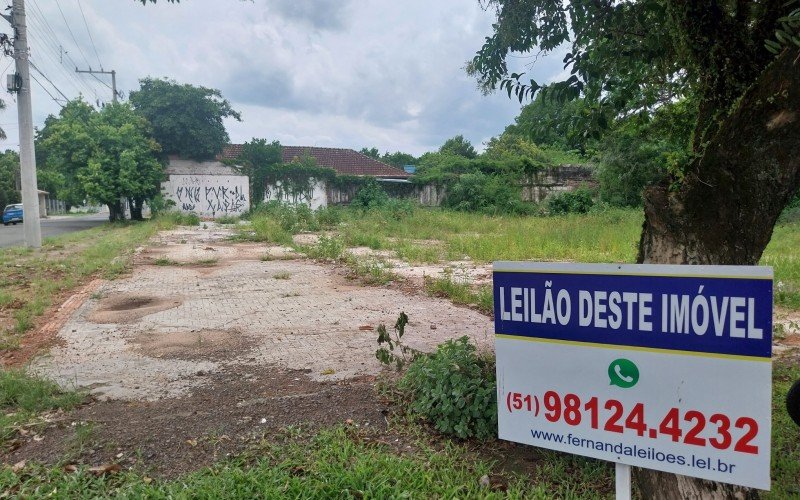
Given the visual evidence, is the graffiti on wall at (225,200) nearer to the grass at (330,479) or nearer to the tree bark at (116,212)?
the tree bark at (116,212)

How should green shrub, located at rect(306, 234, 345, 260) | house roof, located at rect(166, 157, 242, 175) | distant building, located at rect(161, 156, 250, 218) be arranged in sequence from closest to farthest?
green shrub, located at rect(306, 234, 345, 260), distant building, located at rect(161, 156, 250, 218), house roof, located at rect(166, 157, 242, 175)

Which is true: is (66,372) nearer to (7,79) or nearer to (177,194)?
(7,79)

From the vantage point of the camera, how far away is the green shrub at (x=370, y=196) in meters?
24.8

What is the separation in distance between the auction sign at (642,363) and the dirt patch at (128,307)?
5.33m

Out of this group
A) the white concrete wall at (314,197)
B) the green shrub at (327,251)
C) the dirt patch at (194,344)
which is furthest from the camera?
the white concrete wall at (314,197)

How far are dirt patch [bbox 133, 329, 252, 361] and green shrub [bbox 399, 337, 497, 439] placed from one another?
197 cm

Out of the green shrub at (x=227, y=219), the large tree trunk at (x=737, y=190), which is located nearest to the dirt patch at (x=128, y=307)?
the large tree trunk at (x=737, y=190)

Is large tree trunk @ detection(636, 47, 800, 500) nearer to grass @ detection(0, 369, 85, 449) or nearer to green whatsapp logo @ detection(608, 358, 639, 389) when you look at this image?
green whatsapp logo @ detection(608, 358, 639, 389)

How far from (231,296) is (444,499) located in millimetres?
5453

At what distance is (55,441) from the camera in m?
2.86

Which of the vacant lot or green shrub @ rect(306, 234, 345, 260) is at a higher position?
green shrub @ rect(306, 234, 345, 260)

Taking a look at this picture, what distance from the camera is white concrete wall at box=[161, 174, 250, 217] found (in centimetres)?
2578

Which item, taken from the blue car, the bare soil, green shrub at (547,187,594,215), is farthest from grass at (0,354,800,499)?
the blue car

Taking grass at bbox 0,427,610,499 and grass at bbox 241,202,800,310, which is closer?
grass at bbox 0,427,610,499
